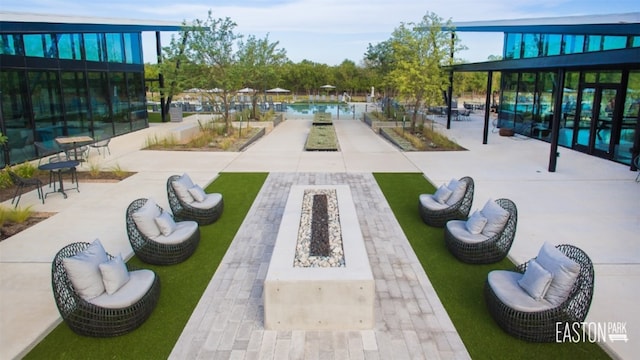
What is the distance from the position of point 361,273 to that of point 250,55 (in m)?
18.5

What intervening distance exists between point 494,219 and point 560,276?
181 cm

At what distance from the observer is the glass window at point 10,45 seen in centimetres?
1267

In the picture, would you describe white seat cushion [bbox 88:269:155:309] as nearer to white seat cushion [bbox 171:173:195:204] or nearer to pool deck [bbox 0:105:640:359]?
pool deck [bbox 0:105:640:359]

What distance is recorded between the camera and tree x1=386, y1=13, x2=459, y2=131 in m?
19.3

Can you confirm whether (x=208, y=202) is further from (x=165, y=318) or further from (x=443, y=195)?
(x=443, y=195)

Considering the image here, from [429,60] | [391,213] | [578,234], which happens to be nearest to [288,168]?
[391,213]

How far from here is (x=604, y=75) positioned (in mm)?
14172

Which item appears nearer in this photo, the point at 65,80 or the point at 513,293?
the point at 513,293

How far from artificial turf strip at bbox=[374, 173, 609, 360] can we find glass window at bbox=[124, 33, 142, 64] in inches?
662

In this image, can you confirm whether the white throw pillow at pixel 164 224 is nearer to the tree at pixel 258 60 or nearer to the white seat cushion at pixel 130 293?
the white seat cushion at pixel 130 293

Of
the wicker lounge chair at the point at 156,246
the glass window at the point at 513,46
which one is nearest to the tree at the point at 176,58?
the wicker lounge chair at the point at 156,246

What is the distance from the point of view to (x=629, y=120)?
13266 millimetres

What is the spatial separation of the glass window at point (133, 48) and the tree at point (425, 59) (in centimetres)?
1239

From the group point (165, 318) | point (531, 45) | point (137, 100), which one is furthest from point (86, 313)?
point (531, 45)
